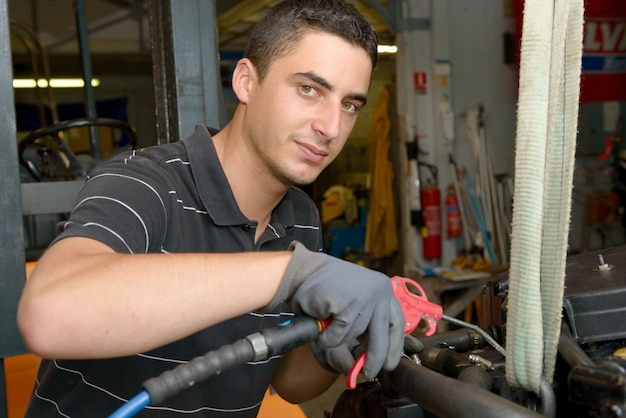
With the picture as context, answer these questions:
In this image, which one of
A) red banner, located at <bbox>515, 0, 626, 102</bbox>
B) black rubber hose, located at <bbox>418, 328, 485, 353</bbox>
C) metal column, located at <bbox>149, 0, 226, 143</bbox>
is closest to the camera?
black rubber hose, located at <bbox>418, 328, 485, 353</bbox>

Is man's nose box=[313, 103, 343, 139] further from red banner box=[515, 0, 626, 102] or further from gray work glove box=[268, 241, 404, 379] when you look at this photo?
red banner box=[515, 0, 626, 102]

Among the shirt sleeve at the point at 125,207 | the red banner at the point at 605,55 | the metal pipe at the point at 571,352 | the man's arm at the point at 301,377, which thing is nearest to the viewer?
the metal pipe at the point at 571,352

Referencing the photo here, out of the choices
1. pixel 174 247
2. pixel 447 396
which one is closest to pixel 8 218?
pixel 174 247

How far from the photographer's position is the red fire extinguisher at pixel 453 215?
16.6ft

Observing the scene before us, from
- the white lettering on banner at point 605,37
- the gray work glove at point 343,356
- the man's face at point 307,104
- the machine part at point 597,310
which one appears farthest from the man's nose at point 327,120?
the white lettering on banner at point 605,37

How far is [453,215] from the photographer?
5051 mm

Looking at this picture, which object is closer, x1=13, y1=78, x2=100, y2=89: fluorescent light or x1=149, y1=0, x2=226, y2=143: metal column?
x1=149, y1=0, x2=226, y2=143: metal column

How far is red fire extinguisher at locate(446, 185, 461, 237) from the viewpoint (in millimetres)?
5051

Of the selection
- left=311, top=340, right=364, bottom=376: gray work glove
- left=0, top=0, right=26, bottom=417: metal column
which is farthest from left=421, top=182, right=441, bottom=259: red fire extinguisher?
left=311, top=340, right=364, bottom=376: gray work glove

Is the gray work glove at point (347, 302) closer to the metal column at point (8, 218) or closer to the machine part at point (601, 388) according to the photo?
the machine part at point (601, 388)

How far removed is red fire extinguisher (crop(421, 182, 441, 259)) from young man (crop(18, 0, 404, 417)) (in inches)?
144

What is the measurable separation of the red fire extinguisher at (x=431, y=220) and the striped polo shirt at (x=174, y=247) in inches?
151

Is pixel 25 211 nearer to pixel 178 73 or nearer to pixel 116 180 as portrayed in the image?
pixel 178 73

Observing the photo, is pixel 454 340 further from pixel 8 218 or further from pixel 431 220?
pixel 431 220
